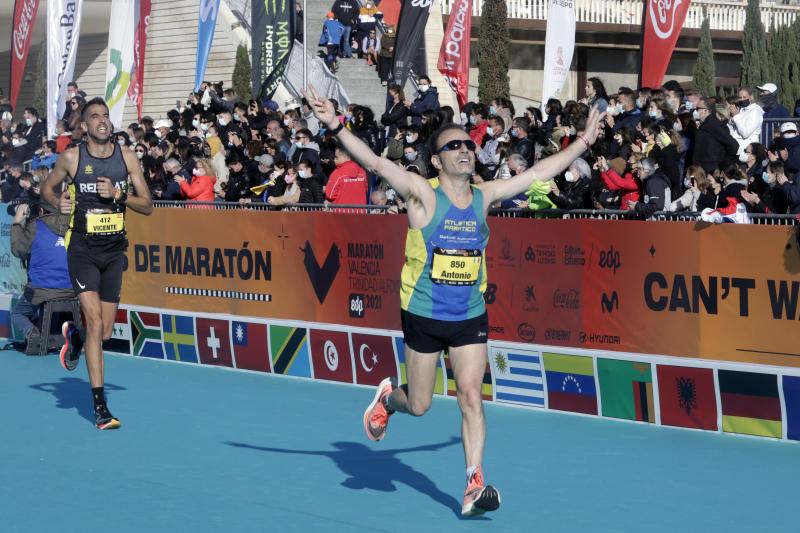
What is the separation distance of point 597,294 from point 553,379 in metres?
0.88

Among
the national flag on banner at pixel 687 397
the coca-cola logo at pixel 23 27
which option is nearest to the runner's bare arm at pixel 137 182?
the national flag on banner at pixel 687 397

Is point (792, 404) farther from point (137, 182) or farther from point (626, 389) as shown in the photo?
point (137, 182)

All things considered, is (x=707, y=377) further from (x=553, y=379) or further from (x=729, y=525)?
(x=729, y=525)

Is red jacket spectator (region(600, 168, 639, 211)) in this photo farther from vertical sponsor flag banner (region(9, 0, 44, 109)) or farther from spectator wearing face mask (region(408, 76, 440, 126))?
vertical sponsor flag banner (region(9, 0, 44, 109))

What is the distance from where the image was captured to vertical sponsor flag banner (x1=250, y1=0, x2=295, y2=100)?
2142 cm

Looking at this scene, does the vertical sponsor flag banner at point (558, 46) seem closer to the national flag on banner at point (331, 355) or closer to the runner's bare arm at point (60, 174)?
the national flag on banner at point (331, 355)

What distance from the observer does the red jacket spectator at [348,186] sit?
1491cm

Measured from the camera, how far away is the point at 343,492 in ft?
27.5

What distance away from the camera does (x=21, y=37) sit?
28.1 meters

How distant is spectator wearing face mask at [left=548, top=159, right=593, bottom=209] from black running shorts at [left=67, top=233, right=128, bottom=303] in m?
4.05

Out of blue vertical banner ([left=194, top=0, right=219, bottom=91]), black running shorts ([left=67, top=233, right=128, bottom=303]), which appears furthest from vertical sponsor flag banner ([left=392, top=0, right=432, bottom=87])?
black running shorts ([left=67, top=233, right=128, bottom=303])

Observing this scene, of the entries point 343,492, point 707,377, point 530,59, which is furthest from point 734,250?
point 530,59

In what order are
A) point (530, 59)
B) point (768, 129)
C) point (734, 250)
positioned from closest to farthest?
point (734, 250), point (768, 129), point (530, 59)

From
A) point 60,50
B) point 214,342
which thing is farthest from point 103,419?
point 60,50
